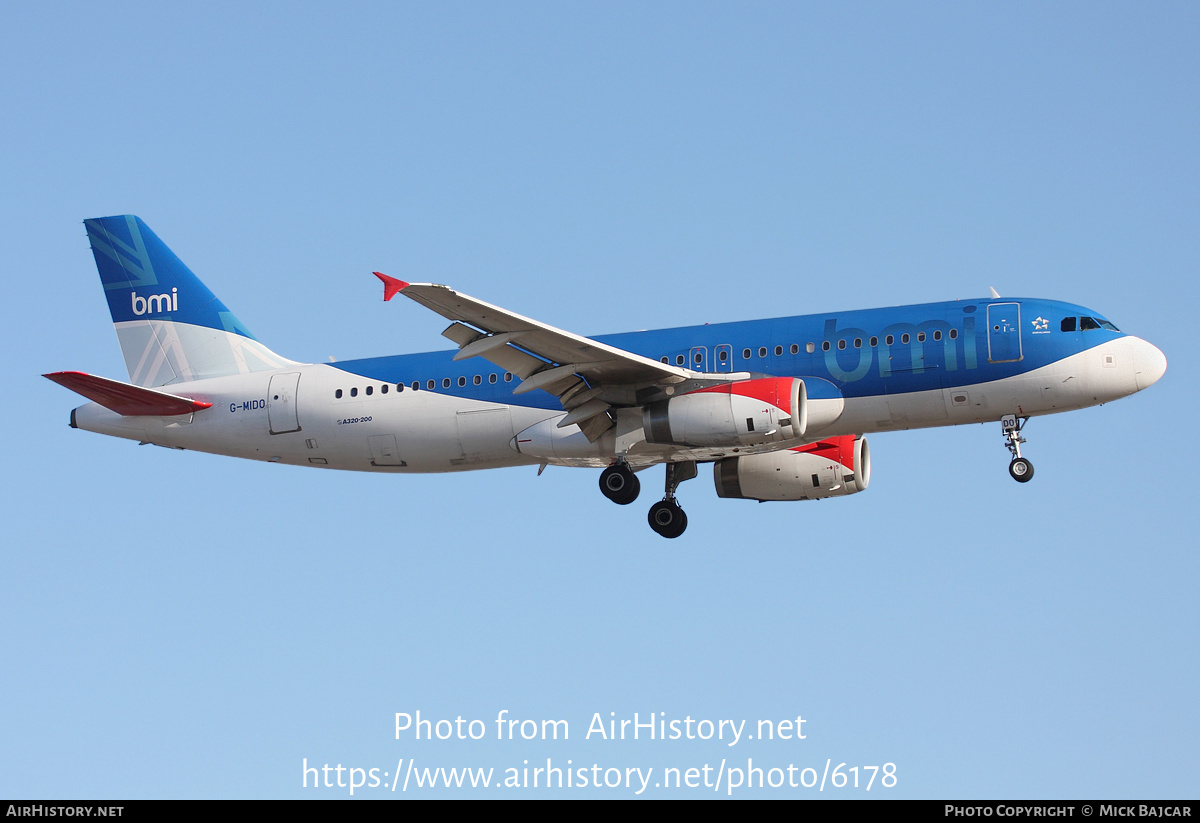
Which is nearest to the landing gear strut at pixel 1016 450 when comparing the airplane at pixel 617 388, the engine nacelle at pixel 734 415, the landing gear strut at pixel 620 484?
the airplane at pixel 617 388

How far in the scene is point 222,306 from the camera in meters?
37.9

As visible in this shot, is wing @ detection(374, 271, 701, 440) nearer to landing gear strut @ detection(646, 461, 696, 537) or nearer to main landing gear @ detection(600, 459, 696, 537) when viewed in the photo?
main landing gear @ detection(600, 459, 696, 537)

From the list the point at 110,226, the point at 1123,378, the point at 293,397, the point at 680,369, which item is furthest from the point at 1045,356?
the point at 110,226

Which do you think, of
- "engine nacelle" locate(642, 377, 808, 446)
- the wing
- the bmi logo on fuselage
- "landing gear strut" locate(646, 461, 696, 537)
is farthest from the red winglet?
the bmi logo on fuselage

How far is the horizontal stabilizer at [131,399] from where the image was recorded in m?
33.8

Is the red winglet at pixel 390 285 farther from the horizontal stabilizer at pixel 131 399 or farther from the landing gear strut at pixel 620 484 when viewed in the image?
the horizontal stabilizer at pixel 131 399

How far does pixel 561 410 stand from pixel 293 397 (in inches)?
285

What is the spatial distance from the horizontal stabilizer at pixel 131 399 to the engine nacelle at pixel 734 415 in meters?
12.6

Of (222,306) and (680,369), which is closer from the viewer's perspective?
(680,369)

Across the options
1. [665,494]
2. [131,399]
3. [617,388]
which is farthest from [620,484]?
[131,399]

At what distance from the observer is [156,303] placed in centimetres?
3772

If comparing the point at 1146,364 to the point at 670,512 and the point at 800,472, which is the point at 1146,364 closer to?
the point at 800,472
